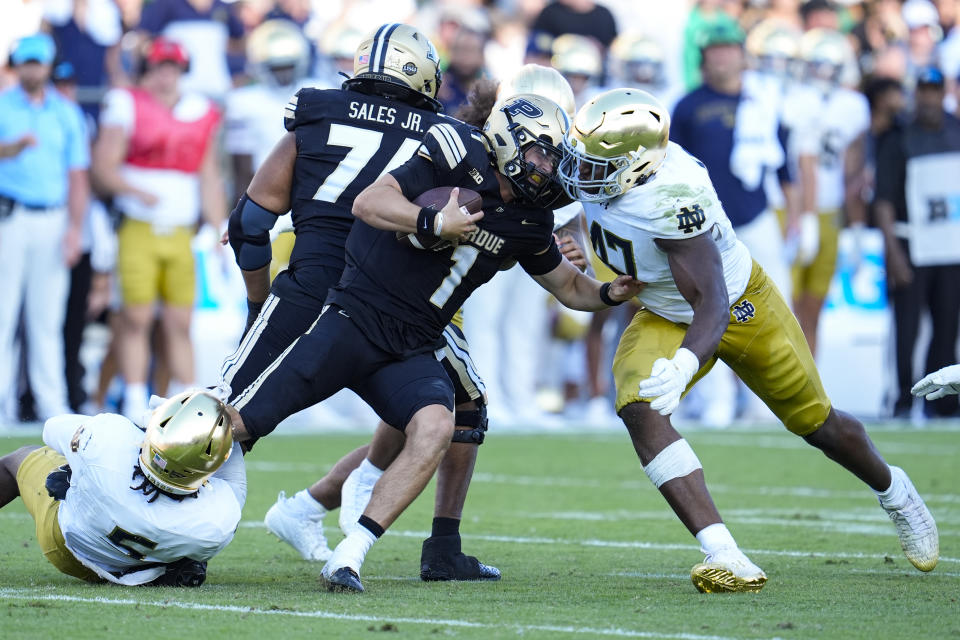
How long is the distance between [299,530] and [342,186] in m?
1.35

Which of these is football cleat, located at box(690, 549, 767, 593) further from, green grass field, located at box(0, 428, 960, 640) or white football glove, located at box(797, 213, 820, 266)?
white football glove, located at box(797, 213, 820, 266)

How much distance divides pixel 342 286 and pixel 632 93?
46.4 inches

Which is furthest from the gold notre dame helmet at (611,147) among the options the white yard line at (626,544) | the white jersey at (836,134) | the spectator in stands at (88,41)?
the white jersey at (836,134)

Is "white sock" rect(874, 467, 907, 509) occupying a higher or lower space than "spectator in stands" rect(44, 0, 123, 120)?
lower

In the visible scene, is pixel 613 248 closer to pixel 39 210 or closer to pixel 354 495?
pixel 354 495

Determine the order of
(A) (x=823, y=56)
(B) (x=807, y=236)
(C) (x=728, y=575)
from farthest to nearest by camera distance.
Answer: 1. (A) (x=823, y=56)
2. (B) (x=807, y=236)
3. (C) (x=728, y=575)

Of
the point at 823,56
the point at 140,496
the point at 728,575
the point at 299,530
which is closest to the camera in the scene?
the point at 140,496

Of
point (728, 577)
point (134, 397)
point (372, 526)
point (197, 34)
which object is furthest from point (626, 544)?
point (197, 34)

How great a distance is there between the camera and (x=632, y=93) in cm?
525

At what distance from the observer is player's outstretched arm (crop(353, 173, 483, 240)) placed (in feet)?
16.0

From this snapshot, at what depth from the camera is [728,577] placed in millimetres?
4879

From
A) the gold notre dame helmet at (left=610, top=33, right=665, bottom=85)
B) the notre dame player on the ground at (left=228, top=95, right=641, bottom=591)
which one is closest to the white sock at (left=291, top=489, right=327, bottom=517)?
the notre dame player on the ground at (left=228, top=95, right=641, bottom=591)

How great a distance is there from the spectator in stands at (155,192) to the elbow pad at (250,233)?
444 cm

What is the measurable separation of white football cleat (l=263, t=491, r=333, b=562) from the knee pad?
0.73 meters
